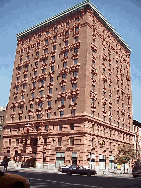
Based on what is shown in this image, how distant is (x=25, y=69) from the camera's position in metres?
64.6

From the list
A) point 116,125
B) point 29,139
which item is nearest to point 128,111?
point 116,125

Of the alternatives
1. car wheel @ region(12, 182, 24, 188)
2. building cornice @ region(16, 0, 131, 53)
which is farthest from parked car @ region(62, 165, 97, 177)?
building cornice @ region(16, 0, 131, 53)

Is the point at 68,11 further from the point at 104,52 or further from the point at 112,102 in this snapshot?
the point at 112,102

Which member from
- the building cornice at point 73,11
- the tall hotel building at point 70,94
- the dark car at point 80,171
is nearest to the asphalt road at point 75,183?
the dark car at point 80,171

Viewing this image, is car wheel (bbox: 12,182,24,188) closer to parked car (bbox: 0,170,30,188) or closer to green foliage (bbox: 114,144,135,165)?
parked car (bbox: 0,170,30,188)

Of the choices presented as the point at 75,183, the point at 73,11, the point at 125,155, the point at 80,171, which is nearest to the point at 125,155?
the point at 125,155

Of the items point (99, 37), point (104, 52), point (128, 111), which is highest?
point (99, 37)

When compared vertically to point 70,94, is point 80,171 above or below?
below

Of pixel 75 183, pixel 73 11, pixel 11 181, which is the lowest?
pixel 75 183

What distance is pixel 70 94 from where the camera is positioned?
50094 millimetres

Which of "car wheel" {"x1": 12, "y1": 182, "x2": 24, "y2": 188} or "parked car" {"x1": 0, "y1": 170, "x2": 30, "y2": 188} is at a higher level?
"parked car" {"x1": 0, "y1": 170, "x2": 30, "y2": 188}

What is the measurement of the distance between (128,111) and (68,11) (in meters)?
37.7

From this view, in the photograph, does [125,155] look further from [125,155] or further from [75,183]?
[75,183]

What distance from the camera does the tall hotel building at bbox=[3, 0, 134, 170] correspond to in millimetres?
47469
